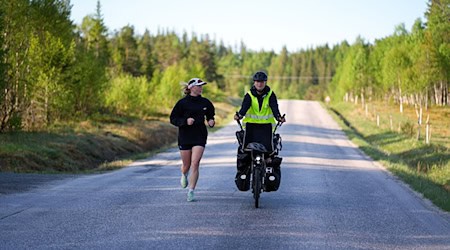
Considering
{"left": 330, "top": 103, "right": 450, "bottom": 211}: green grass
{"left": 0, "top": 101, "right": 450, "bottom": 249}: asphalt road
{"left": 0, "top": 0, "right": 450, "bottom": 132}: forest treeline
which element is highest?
{"left": 0, "top": 0, "right": 450, "bottom": 132}: forest treeline

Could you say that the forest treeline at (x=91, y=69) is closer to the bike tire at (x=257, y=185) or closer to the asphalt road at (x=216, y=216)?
the asphalt road at (x=216, y=216)

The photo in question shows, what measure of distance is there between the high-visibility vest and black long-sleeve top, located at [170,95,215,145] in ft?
2.54

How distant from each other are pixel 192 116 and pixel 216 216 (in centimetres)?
212

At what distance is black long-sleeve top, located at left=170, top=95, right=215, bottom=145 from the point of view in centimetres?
1047

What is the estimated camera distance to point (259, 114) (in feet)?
33.2

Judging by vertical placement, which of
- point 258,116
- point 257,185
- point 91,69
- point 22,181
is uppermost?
point 91,69

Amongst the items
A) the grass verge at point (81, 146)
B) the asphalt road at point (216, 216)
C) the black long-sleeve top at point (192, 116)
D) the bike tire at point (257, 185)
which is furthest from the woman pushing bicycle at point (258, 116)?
the grass verge at point (81, 146)

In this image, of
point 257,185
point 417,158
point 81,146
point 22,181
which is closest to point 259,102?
point 257,185

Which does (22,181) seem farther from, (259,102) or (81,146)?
(81,146)

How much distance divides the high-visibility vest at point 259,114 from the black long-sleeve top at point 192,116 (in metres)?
0.77

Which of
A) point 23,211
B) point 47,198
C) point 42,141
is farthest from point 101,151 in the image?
point 23,211

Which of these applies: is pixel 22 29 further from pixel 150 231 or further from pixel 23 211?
pixel 150 231

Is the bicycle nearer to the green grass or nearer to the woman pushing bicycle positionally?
the woman pushing bicycle

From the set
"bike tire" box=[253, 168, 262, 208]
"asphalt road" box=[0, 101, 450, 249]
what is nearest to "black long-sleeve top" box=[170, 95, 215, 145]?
"asphalt road" box=[0, 101, 450, 249]
